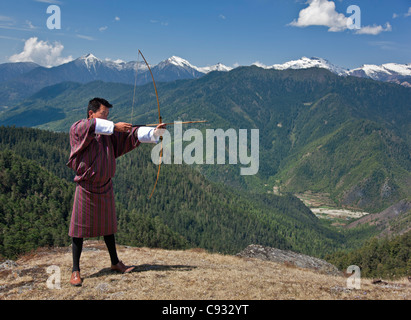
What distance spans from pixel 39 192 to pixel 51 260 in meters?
80.6

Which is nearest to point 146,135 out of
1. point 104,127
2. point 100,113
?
point 104,127

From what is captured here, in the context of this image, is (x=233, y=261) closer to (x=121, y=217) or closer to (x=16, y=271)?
(x=16, y=271)

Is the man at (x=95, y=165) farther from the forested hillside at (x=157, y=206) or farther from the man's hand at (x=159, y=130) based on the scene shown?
the forested hillside at (x=157, y=206)

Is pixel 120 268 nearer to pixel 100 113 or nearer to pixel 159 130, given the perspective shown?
pixel 159 130

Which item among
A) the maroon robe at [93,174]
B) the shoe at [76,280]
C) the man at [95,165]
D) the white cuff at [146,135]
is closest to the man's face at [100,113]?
the man at [95,165]

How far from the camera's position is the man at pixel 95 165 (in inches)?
320

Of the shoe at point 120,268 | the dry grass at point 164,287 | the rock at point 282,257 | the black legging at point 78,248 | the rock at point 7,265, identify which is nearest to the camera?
the dry grass at point 164,287

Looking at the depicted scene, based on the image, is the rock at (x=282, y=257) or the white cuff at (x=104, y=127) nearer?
the white cuff at (x=104, y=127)

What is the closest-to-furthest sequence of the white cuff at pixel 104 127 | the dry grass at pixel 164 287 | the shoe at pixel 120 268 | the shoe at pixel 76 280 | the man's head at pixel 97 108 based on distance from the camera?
1. the dry grass at pixel 164 287
2. the white cuff at pixel 104 127
3. the shoe at pixel 76 280
4. the man's head at pixel 97 108
5. the shoe at pixel 120 268

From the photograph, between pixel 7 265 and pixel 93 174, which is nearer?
pixel 93 174

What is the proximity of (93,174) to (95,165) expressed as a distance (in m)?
0.26

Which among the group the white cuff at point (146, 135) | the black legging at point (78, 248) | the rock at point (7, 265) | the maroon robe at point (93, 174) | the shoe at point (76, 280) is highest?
the white cuff at point (146, 135)

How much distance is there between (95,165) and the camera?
839 centimetres
